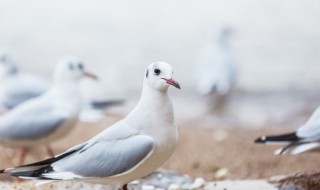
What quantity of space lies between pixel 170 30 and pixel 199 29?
1.37ft

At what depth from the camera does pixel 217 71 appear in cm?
754

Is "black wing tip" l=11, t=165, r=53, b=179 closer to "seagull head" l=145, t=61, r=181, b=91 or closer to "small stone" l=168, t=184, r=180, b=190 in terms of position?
"seagull head" l=145, t=61, r=181, b=91

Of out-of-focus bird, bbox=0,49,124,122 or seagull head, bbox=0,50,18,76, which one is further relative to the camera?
seagull head, bbox=0,50,18,76

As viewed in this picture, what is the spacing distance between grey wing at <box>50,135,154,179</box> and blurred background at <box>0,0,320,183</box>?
169 centimetres

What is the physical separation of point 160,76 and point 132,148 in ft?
1.05

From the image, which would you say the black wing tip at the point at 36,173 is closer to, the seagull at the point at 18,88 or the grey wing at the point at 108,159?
the grey wing at the point at 108,159

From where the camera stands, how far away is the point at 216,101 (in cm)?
804

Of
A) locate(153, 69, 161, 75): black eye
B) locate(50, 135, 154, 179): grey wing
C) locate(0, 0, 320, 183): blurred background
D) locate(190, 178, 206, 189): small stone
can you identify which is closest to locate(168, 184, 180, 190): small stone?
locate(190, 178, 206, 189): small stone

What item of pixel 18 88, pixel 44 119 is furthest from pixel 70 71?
pixel 18 88

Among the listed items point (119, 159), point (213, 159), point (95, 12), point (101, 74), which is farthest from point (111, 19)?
point (119, 159)

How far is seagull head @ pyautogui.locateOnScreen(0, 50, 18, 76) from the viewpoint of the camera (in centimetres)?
687

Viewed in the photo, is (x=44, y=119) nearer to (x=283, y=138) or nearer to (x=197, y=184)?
(x=197, y=184)

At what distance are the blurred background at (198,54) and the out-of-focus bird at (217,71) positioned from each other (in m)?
0.07

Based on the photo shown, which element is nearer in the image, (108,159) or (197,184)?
(108,159)
